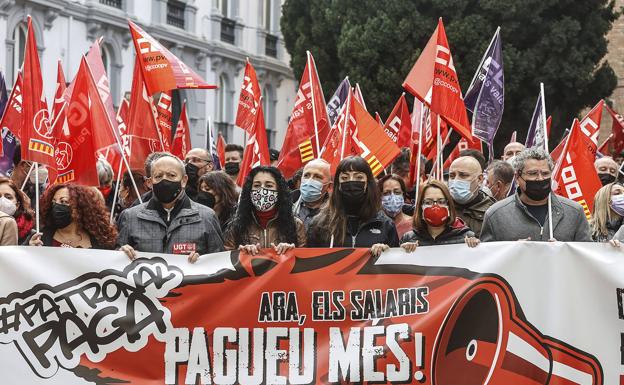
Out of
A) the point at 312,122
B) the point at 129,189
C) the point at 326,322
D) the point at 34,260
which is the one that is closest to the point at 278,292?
the point at 326,322

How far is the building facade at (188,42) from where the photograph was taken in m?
25.4

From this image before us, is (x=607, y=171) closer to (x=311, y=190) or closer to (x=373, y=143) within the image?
(x=373, y=143)

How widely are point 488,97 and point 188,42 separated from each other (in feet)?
69.4

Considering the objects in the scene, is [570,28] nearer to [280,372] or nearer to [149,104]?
[149,104]

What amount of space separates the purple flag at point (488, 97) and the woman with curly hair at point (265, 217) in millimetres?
4598

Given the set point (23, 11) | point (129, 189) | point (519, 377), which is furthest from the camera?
point (23, 11)

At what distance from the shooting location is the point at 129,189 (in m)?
10.3

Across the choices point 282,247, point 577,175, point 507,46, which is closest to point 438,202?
point 282,247

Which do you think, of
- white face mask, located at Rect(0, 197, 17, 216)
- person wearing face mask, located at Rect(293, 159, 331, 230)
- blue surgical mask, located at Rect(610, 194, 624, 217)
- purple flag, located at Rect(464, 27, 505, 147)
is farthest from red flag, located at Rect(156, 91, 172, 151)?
blue surgical mask, located at Rect(610, 194, 624, 217)

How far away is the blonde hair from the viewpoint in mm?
8875

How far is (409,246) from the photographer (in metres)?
6.76

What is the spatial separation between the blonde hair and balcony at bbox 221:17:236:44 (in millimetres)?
26444

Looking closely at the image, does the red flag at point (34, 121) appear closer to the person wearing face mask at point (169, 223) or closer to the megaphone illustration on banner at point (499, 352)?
the person wearing face mask at point (169, 223)

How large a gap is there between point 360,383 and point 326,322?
1.28ft
